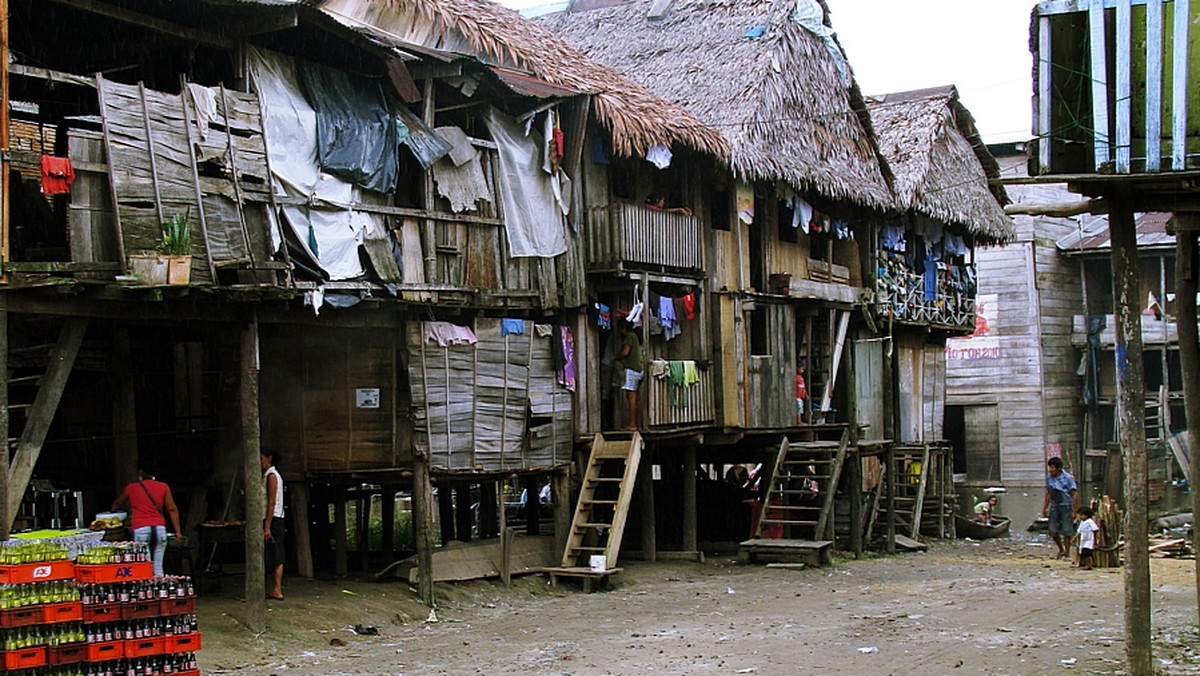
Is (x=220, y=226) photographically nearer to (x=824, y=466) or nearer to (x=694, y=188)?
(x=694, y=188)

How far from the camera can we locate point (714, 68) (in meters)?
22.4

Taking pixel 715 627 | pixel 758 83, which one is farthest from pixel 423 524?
pixel 758 83

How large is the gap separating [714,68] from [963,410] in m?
17.0

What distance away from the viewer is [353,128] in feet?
48.9

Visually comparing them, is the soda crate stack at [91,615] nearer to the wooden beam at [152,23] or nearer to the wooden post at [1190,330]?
the wooden beam at [152,23]

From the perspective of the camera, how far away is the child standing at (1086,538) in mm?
19922

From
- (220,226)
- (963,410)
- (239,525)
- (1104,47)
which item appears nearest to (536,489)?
(239,525)

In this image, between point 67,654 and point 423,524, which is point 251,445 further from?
point 67,654

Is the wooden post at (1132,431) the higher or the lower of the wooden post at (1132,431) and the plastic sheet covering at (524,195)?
the lower

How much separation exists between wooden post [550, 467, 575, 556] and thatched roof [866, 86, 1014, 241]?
10.4 m

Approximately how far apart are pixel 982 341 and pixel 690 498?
1703 centimetres

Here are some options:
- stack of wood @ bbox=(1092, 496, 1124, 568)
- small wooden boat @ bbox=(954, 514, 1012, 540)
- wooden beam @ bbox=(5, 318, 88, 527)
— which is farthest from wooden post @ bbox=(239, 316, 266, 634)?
small wooden boat @ bbox=(954, 514, 1012, 540)

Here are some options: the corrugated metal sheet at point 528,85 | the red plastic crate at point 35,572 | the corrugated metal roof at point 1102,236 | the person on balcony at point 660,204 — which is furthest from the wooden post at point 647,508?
the corrugated metal roof at point 1102,236

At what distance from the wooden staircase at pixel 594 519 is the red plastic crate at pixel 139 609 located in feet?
25.3
